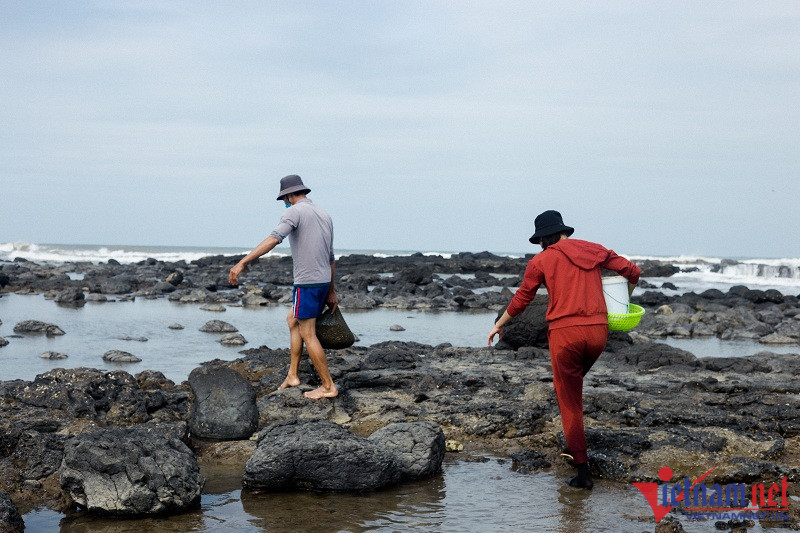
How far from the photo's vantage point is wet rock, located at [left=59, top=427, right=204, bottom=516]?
18.2 ft

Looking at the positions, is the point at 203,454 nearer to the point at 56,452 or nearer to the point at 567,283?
the point at 56,452

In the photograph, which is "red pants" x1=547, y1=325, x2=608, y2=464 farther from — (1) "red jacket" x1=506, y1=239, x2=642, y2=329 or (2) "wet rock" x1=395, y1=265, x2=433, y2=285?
(2) "wet rock" x1=395, y1=265, x2=433, y2=285

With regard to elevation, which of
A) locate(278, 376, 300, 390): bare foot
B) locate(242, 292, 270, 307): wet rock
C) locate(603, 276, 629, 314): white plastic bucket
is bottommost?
locate(242, 292, 270, 307): wet rock

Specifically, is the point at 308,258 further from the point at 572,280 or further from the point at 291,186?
the point at 572,280

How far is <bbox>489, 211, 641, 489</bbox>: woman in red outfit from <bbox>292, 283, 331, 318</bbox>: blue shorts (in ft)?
8.12

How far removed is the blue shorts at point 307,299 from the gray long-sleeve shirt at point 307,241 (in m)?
0.06

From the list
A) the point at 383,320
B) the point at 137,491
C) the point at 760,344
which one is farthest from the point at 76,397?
the point at 760,344

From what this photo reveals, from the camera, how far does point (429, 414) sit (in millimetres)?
8266

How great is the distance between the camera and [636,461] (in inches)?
266

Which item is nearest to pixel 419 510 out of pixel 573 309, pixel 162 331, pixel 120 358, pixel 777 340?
pixel 573 309

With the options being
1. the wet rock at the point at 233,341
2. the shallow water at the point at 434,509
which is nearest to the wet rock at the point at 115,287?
the wet rock at the point at 233,341

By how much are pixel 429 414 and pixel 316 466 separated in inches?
90.7

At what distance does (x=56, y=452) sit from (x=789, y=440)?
21.0 ft

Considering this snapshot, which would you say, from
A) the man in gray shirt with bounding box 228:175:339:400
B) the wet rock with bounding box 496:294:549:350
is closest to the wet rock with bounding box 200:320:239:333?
the wet rock with bounding box 496:294:549:350
